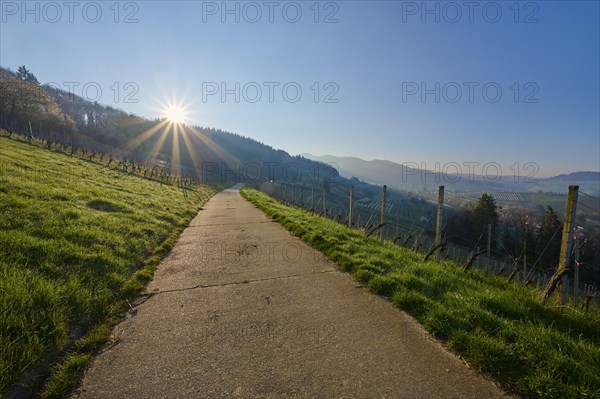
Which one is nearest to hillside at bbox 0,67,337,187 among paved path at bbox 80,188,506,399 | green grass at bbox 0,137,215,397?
green grass at bbox 0,137,215,397

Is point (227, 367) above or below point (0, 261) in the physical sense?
below

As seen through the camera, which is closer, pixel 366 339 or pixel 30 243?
pixel 366 339

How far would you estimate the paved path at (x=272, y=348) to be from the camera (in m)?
2.64

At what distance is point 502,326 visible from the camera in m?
3.50

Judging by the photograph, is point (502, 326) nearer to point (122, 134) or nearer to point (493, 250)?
point (493, 250)

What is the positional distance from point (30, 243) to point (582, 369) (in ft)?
27.3

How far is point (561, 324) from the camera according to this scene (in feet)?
12.4

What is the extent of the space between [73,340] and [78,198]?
8750 mm

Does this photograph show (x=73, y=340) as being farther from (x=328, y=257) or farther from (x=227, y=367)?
(x=328, y=257)

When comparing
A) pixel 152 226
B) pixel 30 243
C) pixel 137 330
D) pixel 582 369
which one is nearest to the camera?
pixel 582 369

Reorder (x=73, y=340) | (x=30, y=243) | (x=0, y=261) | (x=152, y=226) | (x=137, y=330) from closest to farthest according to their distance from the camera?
(x=73, y=340) → (x=137, y=330) → (x=0, y=261) → (x=30, y=243) → (x=152, y=226)

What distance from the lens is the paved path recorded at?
2637 mm

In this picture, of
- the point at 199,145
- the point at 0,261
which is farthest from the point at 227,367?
the point at 199,145

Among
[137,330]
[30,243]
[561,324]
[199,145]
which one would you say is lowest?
[137,330]
